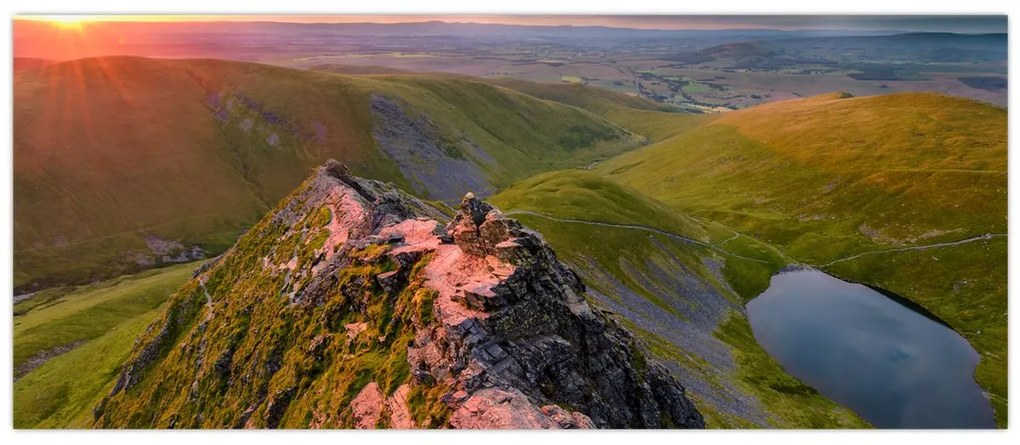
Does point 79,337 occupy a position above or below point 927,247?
below

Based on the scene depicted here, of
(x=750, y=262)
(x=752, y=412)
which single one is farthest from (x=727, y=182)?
(x=752, y=412)

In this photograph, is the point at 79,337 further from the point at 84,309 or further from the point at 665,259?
the point at 665,259

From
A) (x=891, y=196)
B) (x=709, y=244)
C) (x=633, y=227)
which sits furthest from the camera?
(x=891, y=196)

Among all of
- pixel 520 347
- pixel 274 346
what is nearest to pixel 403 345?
pixel 520 347

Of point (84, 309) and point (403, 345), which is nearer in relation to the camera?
point (403, 345)

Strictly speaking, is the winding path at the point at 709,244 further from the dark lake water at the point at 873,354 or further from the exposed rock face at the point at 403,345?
the exposed rock face at the point at 403,345

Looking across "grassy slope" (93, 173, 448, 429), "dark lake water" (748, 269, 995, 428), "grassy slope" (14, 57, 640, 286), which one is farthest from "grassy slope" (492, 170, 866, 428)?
"grassy slope" (14, 57, 640, 286)

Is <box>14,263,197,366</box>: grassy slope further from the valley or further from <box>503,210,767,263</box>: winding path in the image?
<box>503,210,767,263</box>: winding path
